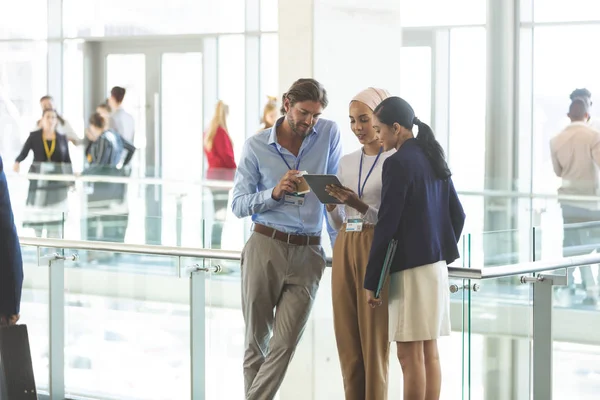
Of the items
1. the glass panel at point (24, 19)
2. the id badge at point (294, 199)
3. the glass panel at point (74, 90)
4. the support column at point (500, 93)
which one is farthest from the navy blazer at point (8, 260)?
the glass panel at point (24, 19)

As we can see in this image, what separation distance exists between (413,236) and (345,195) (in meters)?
0.33

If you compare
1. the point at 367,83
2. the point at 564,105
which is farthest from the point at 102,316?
the point at 564,105

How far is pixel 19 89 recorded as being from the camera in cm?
1941

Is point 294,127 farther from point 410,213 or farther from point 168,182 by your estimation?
point 168,182

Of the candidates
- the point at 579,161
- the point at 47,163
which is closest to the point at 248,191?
the point at 579,161

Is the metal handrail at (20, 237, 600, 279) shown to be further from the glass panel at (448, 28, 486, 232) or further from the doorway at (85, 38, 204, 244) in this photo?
the doorway at (85, 38, 204, 244)

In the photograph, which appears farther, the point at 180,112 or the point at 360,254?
the point at 180,112

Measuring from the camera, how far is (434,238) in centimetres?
421

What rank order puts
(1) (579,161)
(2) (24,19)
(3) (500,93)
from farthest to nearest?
(2) (24,19) < (3) (500,93) < (1) (579,161)

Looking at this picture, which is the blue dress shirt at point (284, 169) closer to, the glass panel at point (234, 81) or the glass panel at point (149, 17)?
the glass panel at point (234, 81)

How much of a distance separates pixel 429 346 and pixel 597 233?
242 cm

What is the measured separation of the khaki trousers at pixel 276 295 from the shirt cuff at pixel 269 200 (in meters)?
0.17

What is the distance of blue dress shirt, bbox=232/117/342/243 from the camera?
4605 mm

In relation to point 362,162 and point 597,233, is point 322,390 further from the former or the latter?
point 597,233
